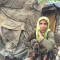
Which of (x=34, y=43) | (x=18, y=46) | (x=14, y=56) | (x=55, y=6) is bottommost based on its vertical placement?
(x=14, y=56)

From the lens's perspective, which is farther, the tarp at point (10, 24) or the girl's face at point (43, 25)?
the tarp at point (10, 24)

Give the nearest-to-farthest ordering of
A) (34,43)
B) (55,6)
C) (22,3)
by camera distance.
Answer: (34,43)
(22,3)
(55,6)

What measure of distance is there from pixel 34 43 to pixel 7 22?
4.32ft

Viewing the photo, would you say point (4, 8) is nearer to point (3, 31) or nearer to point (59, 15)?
point (3, 31)

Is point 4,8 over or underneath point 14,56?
over

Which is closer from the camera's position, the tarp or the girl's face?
the girl's face

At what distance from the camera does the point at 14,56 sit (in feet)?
11.9

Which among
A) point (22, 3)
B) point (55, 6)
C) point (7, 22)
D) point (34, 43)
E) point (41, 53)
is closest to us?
point (34, 43)

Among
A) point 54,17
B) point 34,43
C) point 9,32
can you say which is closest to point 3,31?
point 9,32

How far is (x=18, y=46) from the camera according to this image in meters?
3.67

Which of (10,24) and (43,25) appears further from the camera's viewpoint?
(10,24)

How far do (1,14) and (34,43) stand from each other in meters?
1.57

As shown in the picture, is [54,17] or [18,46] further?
[54,17]

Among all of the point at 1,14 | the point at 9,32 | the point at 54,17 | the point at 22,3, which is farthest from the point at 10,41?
the point at 54,17
